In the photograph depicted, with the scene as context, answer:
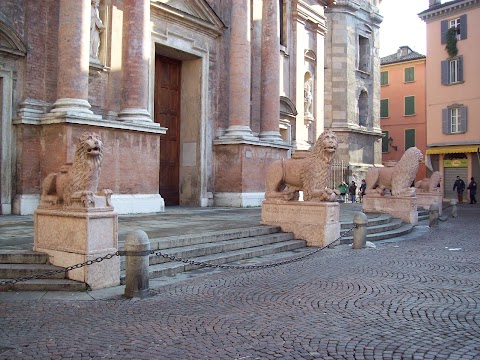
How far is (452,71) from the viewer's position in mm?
33812

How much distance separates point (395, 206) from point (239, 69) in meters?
6.80

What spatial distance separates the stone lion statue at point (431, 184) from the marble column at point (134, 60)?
11026 millimetres

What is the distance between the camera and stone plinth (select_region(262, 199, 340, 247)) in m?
10.6

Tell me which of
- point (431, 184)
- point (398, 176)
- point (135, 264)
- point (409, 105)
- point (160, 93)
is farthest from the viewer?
point (409, 105)

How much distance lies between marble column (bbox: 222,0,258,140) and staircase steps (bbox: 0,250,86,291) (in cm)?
1123

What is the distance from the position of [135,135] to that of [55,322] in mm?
8773

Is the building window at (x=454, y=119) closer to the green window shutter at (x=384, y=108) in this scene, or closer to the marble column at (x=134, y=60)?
the green window shutter at (x=384, y=108)

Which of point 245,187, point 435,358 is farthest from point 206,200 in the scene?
point 435,358

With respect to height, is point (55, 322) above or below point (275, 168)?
below

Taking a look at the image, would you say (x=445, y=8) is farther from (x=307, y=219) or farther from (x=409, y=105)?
(x=307, y=219)

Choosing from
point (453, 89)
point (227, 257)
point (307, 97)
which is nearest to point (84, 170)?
point (227, 257)

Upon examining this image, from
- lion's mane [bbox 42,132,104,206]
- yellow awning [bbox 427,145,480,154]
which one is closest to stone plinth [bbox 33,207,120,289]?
lion's mane [bbox 42,132,104,206]

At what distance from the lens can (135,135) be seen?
44.4 ft

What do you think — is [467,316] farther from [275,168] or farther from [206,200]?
[206,200]
